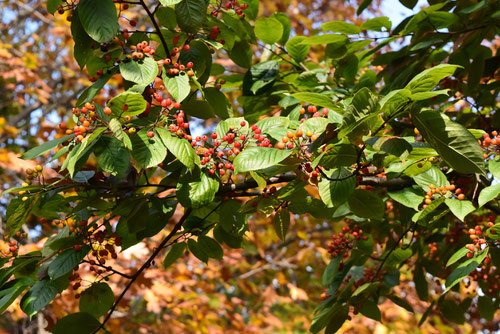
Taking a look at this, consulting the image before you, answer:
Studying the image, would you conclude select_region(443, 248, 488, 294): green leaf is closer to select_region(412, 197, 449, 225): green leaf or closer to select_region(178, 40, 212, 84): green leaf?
select_region(412, 197, 449, 225): green leaf

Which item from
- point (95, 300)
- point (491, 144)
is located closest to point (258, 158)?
point (491, 144)

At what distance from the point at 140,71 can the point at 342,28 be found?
119 cm

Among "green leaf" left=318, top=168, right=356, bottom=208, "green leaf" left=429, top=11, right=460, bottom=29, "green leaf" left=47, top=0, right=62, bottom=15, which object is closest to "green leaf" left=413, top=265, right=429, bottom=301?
"green leaf" left=429, top=11, right=460, bottom=29

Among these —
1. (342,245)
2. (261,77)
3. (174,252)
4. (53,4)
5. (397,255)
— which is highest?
(53,4)

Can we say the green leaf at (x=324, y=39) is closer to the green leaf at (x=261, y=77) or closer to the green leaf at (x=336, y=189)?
the green leaf at (x=261, y=77)

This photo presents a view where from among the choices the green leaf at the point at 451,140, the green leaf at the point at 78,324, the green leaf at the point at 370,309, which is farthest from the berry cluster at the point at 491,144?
the green leaf at the point at 78,324

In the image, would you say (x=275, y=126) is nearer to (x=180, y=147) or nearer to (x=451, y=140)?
(x=180, y=147)

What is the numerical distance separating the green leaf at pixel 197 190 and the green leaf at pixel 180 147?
96 mm

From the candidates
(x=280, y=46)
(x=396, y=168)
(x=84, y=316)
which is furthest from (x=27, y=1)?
(x=396, y=168)

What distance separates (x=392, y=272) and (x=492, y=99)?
1155 mm

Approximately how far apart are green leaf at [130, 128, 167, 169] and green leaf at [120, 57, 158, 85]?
17 cm

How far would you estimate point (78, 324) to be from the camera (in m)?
1.74

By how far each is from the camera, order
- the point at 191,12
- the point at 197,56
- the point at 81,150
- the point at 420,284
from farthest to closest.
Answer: the point at 420,284
the point at 197,56
the point at 191,12
the point at 81,150

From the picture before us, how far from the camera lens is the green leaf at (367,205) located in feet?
5.04
